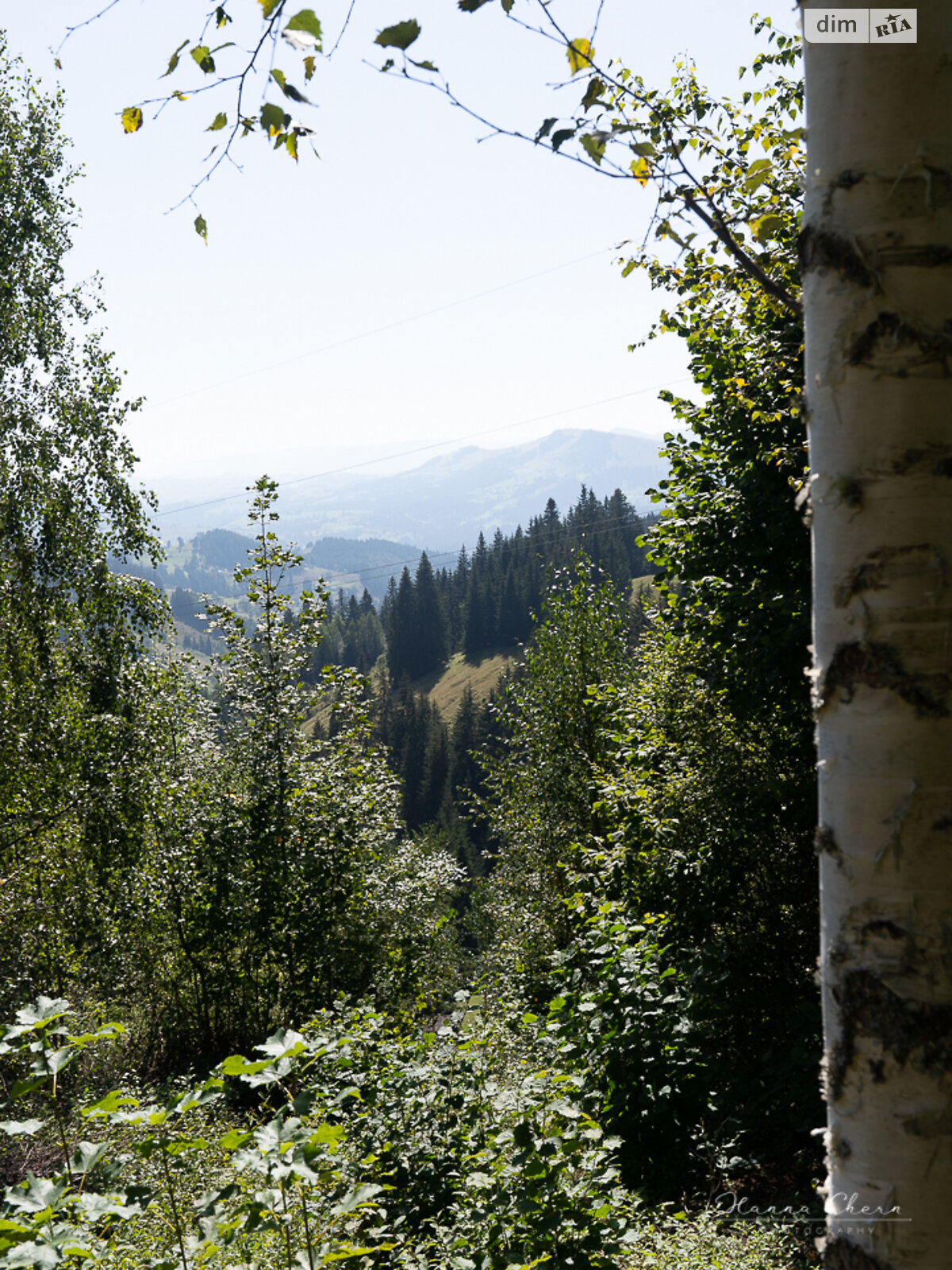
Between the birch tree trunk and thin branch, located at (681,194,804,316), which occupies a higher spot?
thin branch, located at (681,194,804,316)

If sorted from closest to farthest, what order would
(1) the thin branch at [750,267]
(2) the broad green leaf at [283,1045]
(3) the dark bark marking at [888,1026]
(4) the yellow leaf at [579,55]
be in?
(3) the dark bark marking at [888,1026]
(1) the thin branch at [750,267]
(4) the yellow leaf at [579,55]
(2) the broad green leaf at [283,1045]

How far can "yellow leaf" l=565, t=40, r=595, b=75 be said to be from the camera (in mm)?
1654

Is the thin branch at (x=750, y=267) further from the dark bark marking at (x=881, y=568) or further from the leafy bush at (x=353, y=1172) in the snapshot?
the leafy bush at (x=353, y=1172)

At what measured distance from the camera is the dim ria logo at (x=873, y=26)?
40.6 inches

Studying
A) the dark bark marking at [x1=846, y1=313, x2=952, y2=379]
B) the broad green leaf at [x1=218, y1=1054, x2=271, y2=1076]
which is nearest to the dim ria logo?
the dark bark marking at [x1=846, y1=313, x2=952, y2=379]

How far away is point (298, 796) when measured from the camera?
11781 mm

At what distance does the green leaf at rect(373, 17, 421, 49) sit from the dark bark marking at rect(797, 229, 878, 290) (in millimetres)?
864

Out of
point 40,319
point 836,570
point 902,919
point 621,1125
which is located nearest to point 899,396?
point 836,570

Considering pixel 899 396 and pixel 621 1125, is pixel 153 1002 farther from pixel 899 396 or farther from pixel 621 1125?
pixel 899 396

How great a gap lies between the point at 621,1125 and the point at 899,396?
4.93 meters

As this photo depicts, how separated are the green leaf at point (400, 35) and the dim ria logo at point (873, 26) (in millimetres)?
774

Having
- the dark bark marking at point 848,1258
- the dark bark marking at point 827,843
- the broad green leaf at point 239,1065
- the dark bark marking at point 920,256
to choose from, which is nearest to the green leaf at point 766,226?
the dark bark marking at point 920,256
